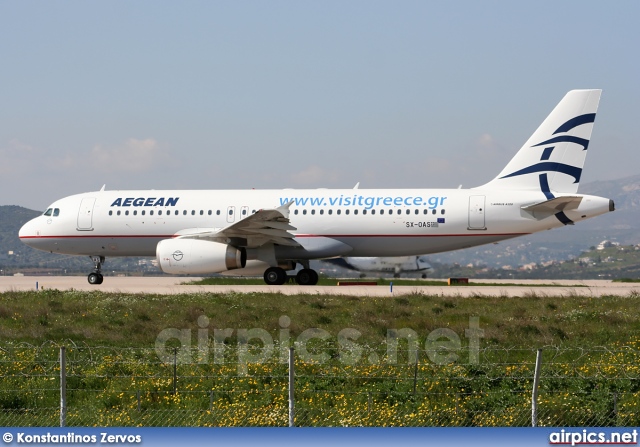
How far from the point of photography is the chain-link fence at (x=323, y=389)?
14484mm

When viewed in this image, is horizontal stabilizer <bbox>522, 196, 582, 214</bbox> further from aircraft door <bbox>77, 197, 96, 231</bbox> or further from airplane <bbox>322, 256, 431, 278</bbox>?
airplane <bbox>322, 256, 431, 278</bbox>

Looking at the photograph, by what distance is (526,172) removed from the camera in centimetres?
3659

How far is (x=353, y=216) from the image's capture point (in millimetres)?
36938

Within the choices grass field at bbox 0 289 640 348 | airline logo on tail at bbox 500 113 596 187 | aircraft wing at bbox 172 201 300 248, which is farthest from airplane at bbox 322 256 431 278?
grass field at bbox 0 289 640 348

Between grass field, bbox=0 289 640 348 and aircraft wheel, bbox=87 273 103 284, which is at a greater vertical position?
aircraft wheel, bbox=87 273 103 284

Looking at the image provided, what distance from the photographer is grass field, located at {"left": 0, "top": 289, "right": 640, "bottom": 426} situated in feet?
48.3

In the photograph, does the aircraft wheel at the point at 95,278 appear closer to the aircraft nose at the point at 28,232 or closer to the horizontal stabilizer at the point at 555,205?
the aircraft nose at the point at 28,232

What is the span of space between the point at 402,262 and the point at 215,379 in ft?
151

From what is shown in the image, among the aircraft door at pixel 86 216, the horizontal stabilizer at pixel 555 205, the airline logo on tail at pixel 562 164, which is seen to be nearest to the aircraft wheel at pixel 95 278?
the aircraft door at pixel 86 216

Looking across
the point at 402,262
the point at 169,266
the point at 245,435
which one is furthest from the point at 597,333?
the point at 402,262

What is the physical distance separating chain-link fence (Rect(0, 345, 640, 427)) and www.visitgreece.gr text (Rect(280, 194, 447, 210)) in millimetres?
17478

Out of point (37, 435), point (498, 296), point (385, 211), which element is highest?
point (385, 211)

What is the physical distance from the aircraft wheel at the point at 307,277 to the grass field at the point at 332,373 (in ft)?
43.7

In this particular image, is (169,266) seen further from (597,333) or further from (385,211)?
(597,333)
